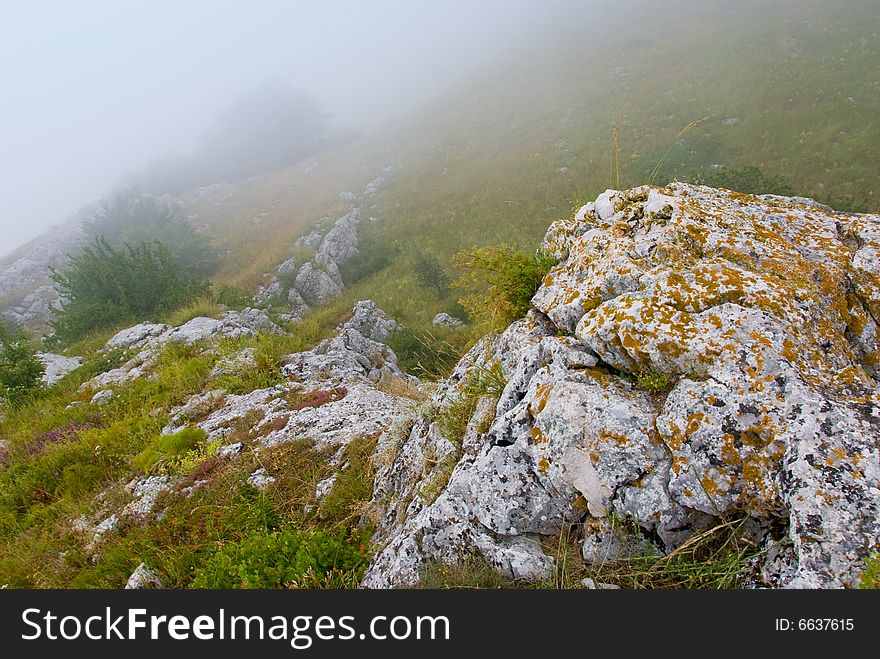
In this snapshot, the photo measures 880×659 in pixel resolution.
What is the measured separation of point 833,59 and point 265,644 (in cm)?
5146

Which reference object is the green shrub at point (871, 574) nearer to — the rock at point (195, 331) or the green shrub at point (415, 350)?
the green shrub at point (415, 350)

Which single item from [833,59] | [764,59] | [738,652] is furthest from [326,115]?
[738,652]

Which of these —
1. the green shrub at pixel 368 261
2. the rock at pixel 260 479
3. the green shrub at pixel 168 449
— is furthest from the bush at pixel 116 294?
the rock at pixel 260 479

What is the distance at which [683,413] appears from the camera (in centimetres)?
296

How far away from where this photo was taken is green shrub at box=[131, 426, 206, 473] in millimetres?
6398

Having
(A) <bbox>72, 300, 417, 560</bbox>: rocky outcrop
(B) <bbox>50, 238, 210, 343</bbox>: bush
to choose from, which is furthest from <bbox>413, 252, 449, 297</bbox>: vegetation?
(A) <bbox>72, 300, 417, 560</bbox>: rocky outcrop

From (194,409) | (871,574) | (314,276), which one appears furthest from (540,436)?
(314,276)

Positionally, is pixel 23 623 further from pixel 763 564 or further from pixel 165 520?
pixel 763 564

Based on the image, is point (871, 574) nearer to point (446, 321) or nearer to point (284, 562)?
point (284, 562)

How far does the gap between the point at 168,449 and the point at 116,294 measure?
47.5 feet

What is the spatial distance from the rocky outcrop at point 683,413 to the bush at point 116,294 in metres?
16.9

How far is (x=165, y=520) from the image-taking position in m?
5.14

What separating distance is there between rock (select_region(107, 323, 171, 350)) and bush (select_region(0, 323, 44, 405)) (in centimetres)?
205

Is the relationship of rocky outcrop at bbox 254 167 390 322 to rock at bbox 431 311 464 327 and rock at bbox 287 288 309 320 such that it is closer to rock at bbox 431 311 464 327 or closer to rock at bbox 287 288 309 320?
rock at bbox 287 288 309 320
